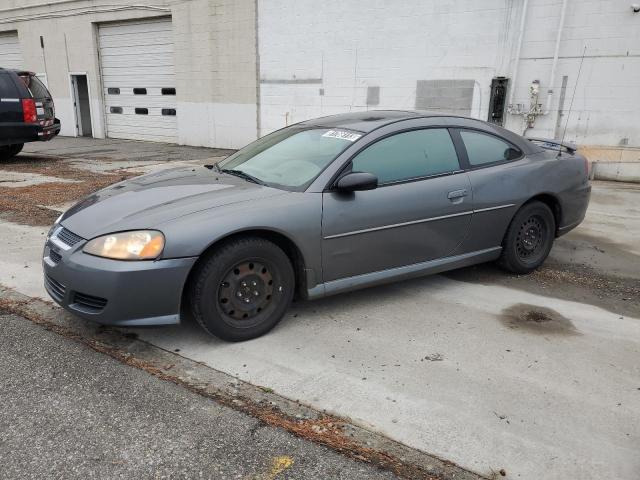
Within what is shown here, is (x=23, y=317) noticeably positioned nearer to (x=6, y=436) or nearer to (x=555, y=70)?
(x=6, y=436)

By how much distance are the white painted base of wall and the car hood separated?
10497mm

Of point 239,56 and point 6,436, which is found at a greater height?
point 239,56

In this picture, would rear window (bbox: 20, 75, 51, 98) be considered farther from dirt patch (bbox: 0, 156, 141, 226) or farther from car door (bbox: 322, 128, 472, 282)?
car door (bbox: 322, 128, 472, 282)

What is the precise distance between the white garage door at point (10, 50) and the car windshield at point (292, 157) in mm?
19195

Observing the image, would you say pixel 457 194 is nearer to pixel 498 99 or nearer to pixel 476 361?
pixel 476 361

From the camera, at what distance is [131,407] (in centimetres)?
278

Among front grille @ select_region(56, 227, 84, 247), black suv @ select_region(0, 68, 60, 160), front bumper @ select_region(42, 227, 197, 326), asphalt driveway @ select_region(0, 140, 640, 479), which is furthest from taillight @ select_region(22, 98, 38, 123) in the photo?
front bumper @ select_region(42, 227, 197, 326)

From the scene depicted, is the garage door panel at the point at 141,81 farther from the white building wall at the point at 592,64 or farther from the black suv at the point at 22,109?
the white building wall at the point at 592,64

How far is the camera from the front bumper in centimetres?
307

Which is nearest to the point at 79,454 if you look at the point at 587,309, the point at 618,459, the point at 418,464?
the point at 418,464

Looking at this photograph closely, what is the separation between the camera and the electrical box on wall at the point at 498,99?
34.7ft

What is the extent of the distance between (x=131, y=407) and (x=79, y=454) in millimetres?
392

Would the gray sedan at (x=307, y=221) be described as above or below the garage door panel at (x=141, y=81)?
below

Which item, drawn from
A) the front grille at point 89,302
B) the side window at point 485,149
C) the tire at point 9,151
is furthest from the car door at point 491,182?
the tire at point 9,151
